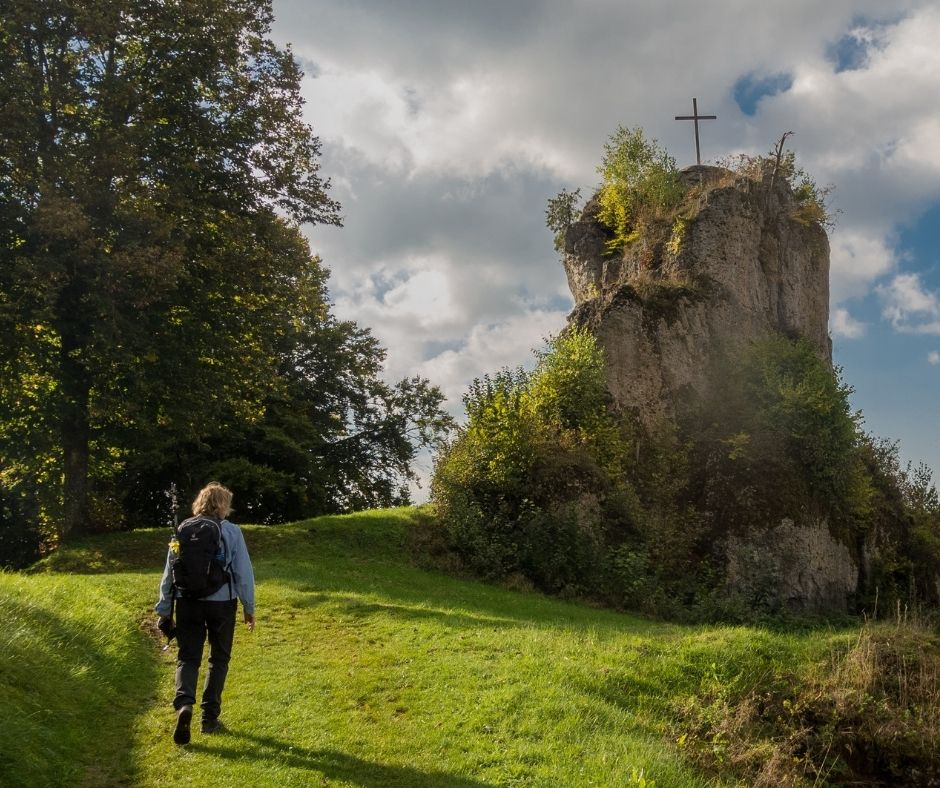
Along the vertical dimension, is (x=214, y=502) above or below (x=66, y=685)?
above

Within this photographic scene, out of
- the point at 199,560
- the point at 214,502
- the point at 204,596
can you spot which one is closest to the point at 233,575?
the point at 204,596

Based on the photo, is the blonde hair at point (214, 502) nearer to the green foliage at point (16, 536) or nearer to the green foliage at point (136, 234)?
the green foliage at point (136, 234)

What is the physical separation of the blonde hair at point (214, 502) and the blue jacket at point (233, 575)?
134 millimetres

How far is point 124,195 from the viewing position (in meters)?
20.5

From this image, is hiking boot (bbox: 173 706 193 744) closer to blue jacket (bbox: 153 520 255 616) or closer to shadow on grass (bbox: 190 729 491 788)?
shadow on grass (bbox: 190 729 491 788)

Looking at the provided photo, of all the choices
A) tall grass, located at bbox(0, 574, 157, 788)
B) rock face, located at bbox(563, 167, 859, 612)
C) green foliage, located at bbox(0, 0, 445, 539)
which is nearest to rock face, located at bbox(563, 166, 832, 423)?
rock face, located at bbox(563, 167, 859, 612)

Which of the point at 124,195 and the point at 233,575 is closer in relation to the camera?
the point at 233,575

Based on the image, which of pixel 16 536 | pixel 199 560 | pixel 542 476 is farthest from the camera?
pixel 16 536

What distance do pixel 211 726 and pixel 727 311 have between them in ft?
85.6

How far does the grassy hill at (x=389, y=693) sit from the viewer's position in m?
7.58

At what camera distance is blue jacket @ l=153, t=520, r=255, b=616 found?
27.1 feet

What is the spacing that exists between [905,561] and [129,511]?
98.6 feet

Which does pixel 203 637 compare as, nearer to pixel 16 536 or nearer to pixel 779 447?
pixel 779 447

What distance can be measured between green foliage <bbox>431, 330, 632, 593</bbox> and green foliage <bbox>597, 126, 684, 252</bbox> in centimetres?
952
